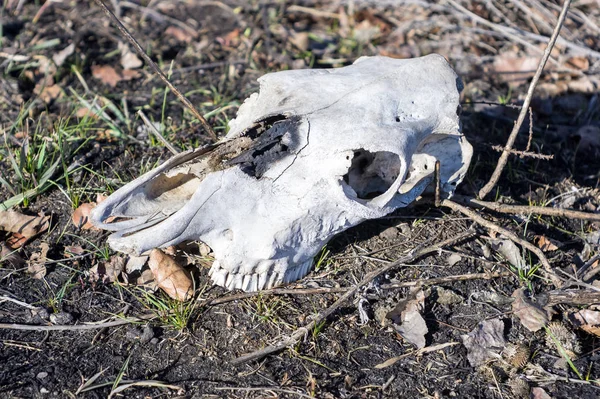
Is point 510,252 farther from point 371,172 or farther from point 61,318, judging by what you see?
point 61,318

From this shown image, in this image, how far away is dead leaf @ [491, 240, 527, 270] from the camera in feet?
11.0

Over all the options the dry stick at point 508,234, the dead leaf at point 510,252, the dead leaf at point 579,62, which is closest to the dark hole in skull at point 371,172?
the dry stick at point 508,234

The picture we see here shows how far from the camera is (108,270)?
3.16 m

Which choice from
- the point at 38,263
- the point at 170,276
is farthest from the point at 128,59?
the point at 170,276

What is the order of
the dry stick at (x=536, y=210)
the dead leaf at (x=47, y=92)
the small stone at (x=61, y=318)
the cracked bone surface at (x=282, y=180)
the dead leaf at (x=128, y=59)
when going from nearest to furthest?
the cracked bone surface at (x=282, y=180) → the small stone at (x=61, y=318) → the dry stick at (x=536, y=210) → the dead leaf at (x=47, y=92) → the dead leaf at (x=128, y=59)

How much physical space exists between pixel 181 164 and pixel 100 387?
1030mm

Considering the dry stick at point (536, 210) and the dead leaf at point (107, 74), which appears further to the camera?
the dead leaf at point (107, 74)

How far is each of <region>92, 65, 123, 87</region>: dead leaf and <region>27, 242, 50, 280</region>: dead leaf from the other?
1.66 metres

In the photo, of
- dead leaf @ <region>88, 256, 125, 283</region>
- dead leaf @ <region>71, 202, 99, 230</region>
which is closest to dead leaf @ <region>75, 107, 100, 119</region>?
dead leaf @ <region>71, 202, 99, 230</region>

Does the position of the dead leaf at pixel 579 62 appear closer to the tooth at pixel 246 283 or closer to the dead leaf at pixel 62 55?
the tooth at pixel 246 283

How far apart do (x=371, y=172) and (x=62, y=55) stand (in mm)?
2684

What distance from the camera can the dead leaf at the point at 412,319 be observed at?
2.97 metres

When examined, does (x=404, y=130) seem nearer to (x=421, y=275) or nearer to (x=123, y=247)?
(x=421, y=275)

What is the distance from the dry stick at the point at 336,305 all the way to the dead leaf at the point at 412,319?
18 centimetres
